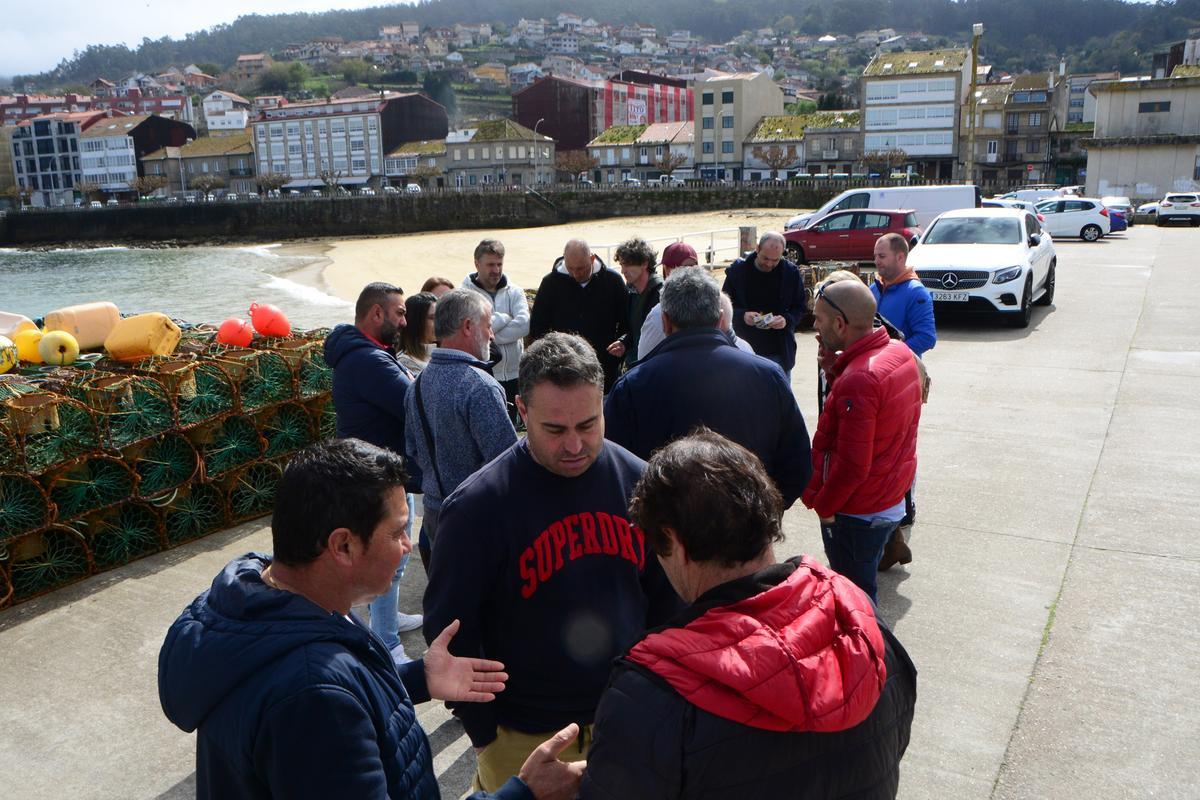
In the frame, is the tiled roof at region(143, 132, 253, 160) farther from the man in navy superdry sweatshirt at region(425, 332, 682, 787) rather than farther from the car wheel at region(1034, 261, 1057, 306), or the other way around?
the man in navy superdry sweatshirt at region(425, 332, 682, 787)

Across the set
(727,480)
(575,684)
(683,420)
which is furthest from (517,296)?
(727,480)

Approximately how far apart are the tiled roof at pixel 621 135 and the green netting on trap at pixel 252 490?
8832 centimetres

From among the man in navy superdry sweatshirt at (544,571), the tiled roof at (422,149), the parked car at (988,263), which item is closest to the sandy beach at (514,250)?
the parked car at (988,263)

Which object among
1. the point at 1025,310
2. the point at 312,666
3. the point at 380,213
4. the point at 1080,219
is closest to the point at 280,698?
the point at 312,666

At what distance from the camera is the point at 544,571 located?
2428 mm

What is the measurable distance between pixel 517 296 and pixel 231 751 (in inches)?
202

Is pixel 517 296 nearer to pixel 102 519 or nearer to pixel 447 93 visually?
pixel 102 519

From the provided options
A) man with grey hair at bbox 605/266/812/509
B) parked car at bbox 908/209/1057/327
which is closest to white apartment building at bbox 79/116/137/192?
parked car at bbox 908/209/1057/327

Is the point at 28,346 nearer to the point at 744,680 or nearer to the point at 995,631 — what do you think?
the point at 995,631

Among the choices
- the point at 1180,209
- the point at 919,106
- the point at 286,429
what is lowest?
the point at 286,429

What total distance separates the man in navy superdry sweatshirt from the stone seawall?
64823 millimetres

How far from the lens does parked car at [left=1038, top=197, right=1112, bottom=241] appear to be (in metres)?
27.1

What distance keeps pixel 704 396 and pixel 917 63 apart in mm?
80494

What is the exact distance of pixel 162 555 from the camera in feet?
18.1
